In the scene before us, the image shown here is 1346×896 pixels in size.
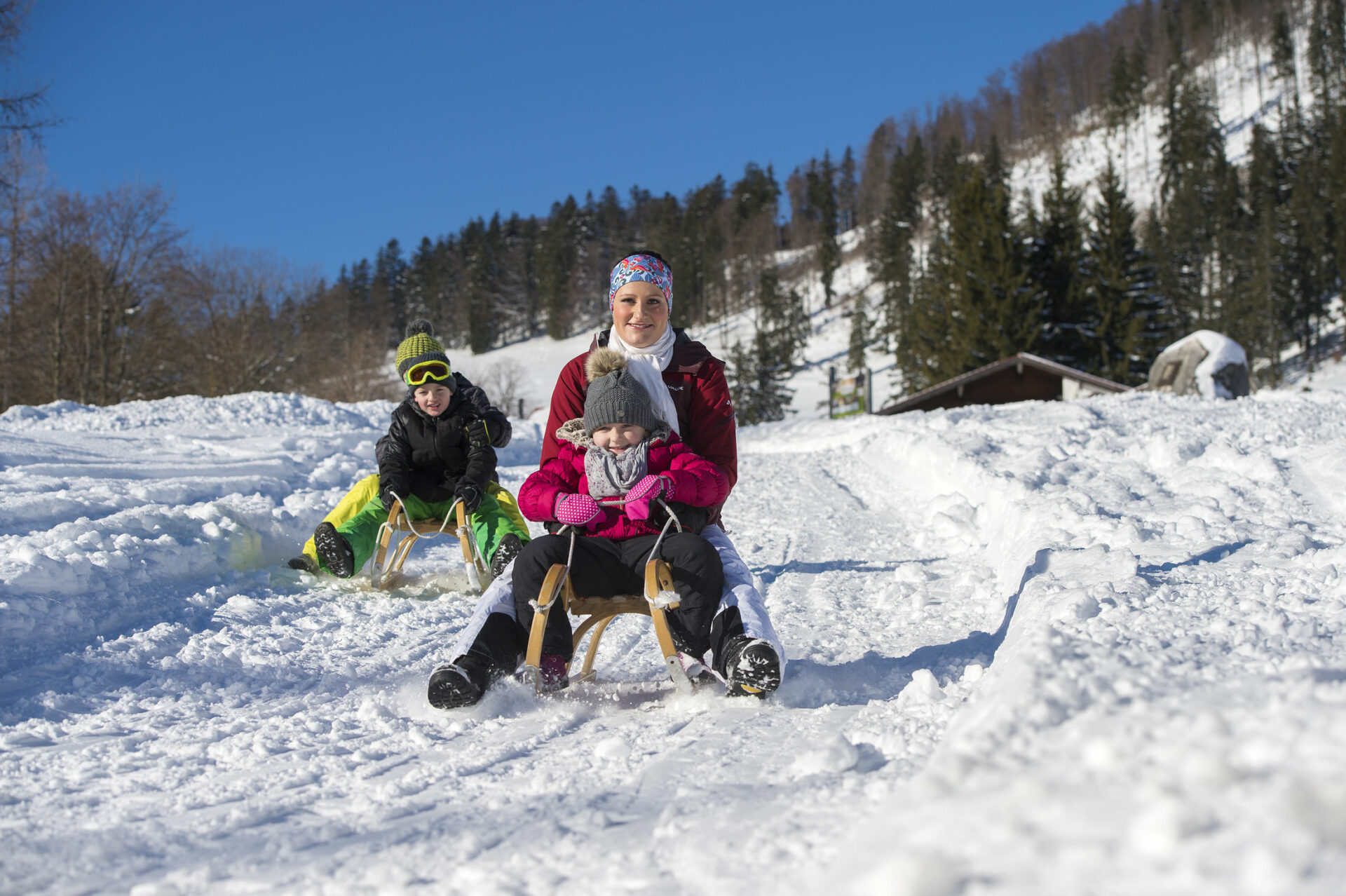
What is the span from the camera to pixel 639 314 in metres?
3.34

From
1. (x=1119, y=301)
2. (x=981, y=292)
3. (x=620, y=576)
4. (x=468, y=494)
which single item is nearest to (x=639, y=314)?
(x=620, y=576)

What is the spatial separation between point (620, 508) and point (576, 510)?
6.6 inches

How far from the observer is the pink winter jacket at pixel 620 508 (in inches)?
117

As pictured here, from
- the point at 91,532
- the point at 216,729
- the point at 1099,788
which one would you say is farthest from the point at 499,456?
the point at 1099,788

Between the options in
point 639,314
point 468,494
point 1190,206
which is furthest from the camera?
point 1190,206

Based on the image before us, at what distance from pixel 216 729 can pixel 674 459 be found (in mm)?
1660

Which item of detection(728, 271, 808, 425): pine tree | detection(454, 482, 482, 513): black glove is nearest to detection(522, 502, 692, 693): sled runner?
detection(454, 482, 482, 513): black glove

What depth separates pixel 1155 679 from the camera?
1791 millimetres

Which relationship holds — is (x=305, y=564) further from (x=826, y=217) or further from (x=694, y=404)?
(x=826, y=217)

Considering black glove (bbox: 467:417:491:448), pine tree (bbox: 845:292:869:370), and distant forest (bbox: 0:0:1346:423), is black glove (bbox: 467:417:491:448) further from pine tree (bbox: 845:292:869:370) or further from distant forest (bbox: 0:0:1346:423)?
pine tree (bbox: 845:292:869:370)

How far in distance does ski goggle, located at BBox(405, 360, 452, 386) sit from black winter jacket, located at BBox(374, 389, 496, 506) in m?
0.17

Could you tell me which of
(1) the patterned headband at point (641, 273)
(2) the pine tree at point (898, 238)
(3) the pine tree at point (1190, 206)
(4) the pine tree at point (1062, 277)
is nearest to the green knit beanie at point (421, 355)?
(1) the patterned headband at point (641, 273)

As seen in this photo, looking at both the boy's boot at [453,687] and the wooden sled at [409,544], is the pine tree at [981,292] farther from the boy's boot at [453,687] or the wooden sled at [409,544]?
the boy's boot at [453,687]

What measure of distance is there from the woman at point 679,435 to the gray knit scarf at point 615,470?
0.60ft
